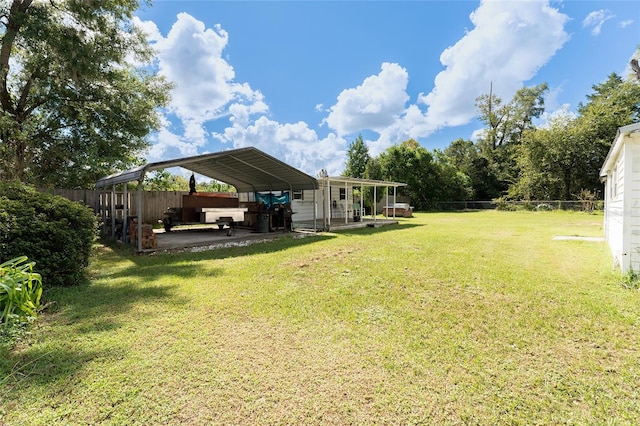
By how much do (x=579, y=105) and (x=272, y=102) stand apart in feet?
117

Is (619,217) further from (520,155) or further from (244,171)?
(520,155)

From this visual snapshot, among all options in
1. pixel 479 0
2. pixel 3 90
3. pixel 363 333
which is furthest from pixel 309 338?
pixel 3 90

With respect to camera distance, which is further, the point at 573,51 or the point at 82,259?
the point at 573,51

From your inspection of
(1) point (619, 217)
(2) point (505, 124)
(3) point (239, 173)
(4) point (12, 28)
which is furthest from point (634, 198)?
(2) point (505, 124)

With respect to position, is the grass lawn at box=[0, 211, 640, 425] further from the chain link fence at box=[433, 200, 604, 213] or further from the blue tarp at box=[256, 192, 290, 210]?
the chain link fence at box=[433, 200, 604, 213]

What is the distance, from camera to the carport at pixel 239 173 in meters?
8.40

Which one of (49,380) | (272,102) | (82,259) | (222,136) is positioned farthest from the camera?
(222,136)

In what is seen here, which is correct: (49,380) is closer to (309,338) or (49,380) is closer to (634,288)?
(309,338)

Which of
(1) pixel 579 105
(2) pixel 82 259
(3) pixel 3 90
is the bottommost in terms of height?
(2) pixel 82 259

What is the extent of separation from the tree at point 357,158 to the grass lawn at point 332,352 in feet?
105

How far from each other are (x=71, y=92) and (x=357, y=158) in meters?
29.4

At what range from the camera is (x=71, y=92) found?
37.9 ft

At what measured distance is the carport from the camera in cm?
840

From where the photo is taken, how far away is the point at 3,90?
1052cm
